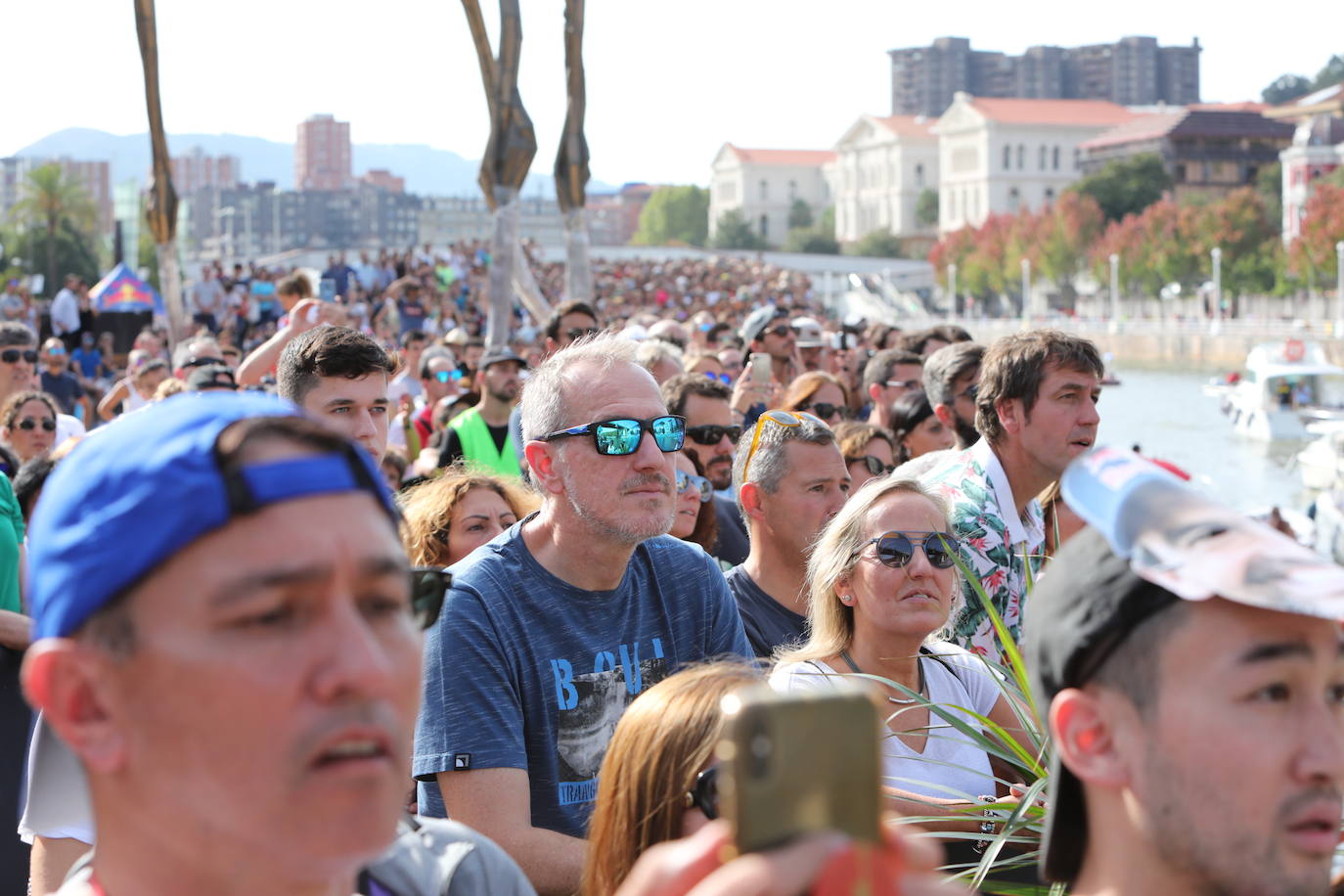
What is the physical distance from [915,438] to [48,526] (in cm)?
647

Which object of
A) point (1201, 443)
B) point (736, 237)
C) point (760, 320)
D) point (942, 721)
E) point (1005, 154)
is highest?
point (1005, 154)

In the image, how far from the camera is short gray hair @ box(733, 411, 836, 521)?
4922 mm

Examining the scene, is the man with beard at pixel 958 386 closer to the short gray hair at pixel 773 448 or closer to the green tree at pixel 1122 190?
the short gray hair at pixel 773 448

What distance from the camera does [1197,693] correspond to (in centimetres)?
166

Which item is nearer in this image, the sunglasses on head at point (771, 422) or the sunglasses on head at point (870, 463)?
the sunglasses on head at point (771, 422)

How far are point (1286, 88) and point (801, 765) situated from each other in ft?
622

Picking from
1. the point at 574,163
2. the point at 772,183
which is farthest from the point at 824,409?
the point at 772,183

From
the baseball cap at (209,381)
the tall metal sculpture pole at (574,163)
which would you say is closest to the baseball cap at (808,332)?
the tall metal sculpture pole at (574,163)

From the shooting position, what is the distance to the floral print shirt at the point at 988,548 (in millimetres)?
4574

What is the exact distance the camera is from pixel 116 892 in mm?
1549

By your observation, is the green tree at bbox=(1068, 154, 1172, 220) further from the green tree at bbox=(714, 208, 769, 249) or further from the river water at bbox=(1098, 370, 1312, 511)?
the green tree at bbox=(714, 208, 769, 249)

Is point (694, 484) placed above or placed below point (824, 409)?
below

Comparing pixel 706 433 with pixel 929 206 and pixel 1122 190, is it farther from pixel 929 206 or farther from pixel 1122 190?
pixel 929 206

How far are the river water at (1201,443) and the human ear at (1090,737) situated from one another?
2722cm
